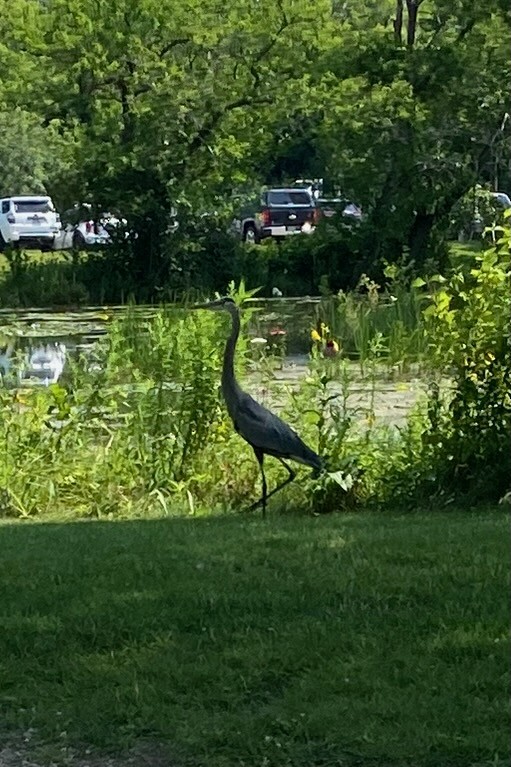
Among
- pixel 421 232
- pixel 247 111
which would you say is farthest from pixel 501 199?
pixel 247 111

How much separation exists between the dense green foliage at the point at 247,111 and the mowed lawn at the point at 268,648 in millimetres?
21405

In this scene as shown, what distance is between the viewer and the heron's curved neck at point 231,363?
9.41m

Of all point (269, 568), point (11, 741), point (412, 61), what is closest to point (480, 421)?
point (269, 568)

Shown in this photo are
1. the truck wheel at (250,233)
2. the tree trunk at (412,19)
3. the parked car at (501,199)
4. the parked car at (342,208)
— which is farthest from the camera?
the truck wheel at (250,233)

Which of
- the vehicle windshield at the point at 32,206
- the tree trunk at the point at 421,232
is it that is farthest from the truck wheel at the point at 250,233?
the tree trunk at the point at 421,232

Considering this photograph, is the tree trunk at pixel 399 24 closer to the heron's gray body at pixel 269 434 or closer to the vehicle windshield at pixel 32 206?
the vehicle windshield at pixel 32 206

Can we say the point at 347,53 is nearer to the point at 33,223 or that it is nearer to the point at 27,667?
the point at 33,223

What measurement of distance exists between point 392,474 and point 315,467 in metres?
0.64

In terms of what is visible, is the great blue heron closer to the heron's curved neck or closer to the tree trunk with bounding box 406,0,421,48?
the heron's curved neck

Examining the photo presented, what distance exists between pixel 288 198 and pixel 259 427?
32.0 meters

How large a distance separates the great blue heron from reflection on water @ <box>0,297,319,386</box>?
6.44 m

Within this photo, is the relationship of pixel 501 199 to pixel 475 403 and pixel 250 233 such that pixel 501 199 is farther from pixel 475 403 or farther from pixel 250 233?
pixel 475 403

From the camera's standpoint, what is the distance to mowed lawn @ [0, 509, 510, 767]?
Result: 4324 millimetres

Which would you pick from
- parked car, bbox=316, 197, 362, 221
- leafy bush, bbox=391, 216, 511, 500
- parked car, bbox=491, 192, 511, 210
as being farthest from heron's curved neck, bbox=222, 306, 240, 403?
parked car, bbox=316, 197, 362, 221
